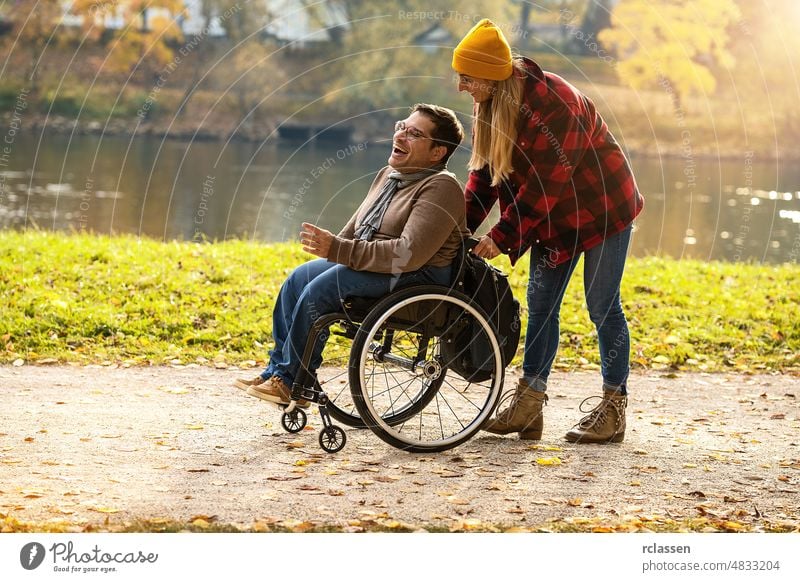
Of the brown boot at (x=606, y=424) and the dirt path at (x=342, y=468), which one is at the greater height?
the brown boot at (x=606, y=424)

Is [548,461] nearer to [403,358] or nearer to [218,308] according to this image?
[403,358]

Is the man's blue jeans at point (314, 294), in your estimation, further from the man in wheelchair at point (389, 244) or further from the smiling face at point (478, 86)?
the smiling face at point (478, 86)

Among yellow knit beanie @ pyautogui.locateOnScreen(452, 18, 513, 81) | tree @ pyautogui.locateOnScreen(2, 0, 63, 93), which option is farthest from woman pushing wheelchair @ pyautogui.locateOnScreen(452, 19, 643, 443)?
tree @ pyautogui.locateOnScreen(2, 0, 63, 93)

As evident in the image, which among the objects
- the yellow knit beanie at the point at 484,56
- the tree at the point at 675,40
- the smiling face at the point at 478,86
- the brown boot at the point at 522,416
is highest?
the tree at the point at 675,40

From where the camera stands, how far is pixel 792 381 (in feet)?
18.0

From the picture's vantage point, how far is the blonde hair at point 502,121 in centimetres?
369

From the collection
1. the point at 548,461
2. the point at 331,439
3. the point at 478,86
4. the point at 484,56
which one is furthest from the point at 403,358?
the point at 484,56

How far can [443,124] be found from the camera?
12.4 ft

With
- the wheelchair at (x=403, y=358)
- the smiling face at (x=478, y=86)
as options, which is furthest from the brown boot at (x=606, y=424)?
the smiling face at (x=478, y=86)

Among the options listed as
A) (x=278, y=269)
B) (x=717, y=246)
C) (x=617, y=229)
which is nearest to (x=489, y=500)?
(x=617, y=229)

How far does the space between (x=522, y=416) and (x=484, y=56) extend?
4.87ft

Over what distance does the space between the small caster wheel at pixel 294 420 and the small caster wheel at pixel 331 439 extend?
21cm
